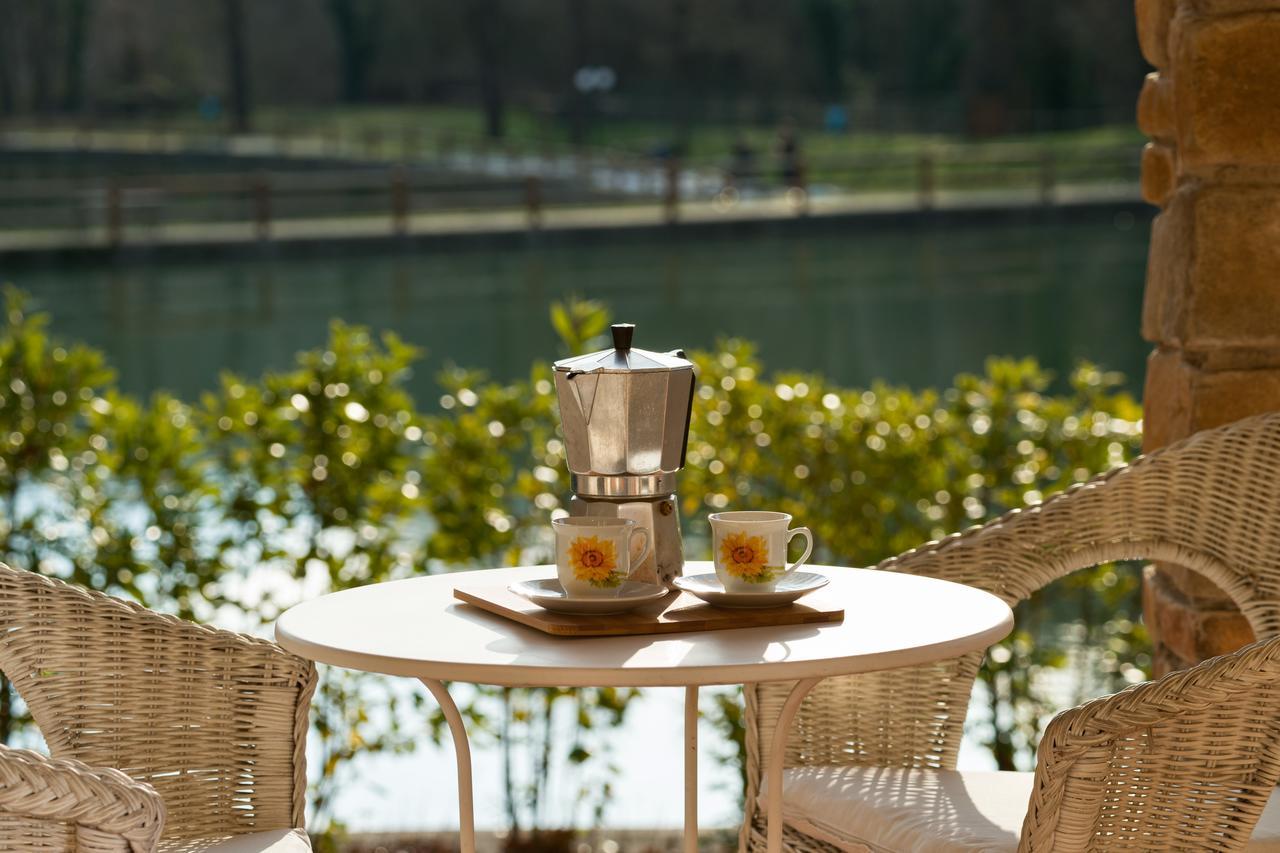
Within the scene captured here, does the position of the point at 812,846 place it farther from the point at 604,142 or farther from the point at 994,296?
the point at 604,142

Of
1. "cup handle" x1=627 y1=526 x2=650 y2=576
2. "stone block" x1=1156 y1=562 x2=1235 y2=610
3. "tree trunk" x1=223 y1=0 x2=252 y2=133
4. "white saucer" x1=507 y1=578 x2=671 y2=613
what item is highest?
"tree trunk" x1=223 y1=0 x2=252 y2=133

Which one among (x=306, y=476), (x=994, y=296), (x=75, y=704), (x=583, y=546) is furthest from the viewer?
(x=994, y=296)

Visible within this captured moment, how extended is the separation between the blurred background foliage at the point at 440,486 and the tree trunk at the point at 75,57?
30380 millimetres

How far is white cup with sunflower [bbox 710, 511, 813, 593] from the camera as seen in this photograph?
164cm

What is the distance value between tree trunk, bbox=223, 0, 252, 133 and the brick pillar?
2538 centimetres

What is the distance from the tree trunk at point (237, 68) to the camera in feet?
86.0

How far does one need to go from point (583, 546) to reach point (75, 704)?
0.68m

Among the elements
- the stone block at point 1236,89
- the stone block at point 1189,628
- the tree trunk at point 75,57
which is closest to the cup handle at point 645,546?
the stone block at point 1189,628

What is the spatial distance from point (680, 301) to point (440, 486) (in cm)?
778

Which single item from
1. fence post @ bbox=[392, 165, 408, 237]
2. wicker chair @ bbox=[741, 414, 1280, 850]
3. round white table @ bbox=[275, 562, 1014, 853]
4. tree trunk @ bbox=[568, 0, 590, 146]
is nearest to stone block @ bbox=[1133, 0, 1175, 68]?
wicker chair @ bbox=[741, 414, 1280, 850]

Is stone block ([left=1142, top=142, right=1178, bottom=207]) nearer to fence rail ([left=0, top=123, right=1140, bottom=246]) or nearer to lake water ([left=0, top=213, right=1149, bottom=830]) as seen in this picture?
lake water ([left=0, top=213, right=1149, bottom=830])

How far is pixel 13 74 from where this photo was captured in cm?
3222

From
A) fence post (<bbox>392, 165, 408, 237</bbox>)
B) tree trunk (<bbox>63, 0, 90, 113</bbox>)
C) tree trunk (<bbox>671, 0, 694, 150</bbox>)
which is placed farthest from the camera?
tree trunk (<bbox>63, 0, 90, 113</bbox>)

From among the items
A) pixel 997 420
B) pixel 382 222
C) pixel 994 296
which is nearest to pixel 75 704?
pixel 997 420
